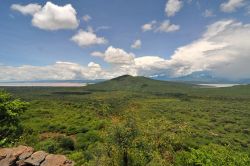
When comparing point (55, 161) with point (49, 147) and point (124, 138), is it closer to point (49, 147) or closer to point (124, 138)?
point (124, 138)

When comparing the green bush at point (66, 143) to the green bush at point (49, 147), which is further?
the green bush at point (66, 143)

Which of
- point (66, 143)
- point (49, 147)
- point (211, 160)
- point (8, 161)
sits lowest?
point (66, 143)

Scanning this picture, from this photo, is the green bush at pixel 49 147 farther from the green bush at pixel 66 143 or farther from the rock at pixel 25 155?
the rock at pixel 25 155

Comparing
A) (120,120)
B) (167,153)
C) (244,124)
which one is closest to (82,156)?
(120,120)

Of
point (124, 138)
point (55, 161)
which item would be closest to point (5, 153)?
point (55, 161)

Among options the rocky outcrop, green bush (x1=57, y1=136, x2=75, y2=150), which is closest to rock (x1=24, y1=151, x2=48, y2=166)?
the rocky outcrop

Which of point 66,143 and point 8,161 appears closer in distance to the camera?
point 8,161

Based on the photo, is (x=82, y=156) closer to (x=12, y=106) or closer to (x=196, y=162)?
(x=12, y=106)

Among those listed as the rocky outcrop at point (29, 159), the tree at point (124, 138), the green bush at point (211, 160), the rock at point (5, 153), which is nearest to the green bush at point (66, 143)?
the rock at point (5, 153)

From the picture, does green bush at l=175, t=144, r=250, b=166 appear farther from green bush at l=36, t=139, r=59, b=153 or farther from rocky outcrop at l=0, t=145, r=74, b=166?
green bush at l=36, t=139, r=59, b=153

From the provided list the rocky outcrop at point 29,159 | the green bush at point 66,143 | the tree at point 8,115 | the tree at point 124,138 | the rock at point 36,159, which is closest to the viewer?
the rocky outcrop at point 29,159

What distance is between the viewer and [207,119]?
193m

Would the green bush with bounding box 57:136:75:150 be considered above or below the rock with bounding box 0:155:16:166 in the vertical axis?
below

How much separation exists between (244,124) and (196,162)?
151m
